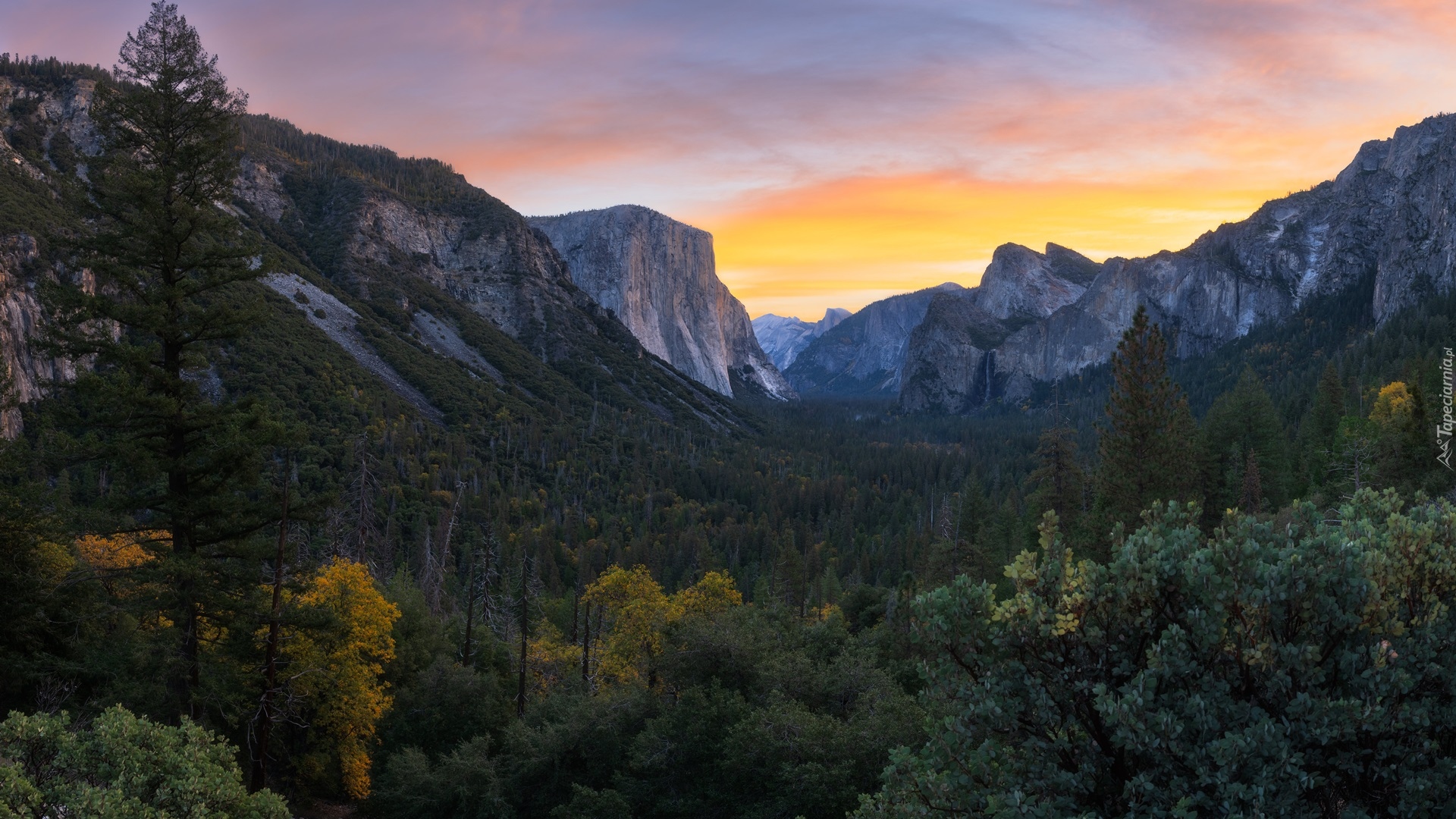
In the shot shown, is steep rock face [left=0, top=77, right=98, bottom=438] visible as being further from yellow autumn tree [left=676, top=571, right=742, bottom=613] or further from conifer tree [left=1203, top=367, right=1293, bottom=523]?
conifer tree [left=1203, top=367, right=1293, bottom=523]

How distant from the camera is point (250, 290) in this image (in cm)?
12975

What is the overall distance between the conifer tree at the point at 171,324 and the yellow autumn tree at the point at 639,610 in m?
17.6

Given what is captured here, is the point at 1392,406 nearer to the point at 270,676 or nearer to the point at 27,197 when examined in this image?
the point at 270,676

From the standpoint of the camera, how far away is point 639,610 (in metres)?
36.1

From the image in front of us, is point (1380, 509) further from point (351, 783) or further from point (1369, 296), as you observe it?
point (1369, 296)

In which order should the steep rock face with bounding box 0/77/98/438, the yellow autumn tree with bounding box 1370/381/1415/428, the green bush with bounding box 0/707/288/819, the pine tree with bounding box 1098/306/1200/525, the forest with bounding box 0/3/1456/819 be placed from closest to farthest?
the forest with bounding box 0/3/1456/819, the green bush with bounding box 0/707/288/819, the pine tree with bounding box 1098/306/1200/525, the yellow autumn tree with bounding box 1370/381/1415/428, the steep rock face with bounding box 0/77/98/438

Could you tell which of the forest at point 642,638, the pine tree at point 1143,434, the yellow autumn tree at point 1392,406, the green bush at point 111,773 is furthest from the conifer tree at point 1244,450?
the green bush at point 111,773

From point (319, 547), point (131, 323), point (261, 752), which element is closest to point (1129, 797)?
point (261, 752)

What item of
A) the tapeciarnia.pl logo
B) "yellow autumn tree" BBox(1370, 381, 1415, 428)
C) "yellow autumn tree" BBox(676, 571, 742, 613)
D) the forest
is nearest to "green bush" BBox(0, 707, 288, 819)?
the forest

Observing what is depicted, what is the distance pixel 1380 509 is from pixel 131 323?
20.8m

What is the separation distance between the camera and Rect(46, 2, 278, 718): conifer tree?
51.4 ft

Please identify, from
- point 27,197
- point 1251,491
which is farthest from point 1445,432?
point 27,197

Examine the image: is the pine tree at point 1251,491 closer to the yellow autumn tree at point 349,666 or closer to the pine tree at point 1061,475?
the pine tree at point 1061,475

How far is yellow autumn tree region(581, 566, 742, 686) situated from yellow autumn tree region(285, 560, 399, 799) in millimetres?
9663
